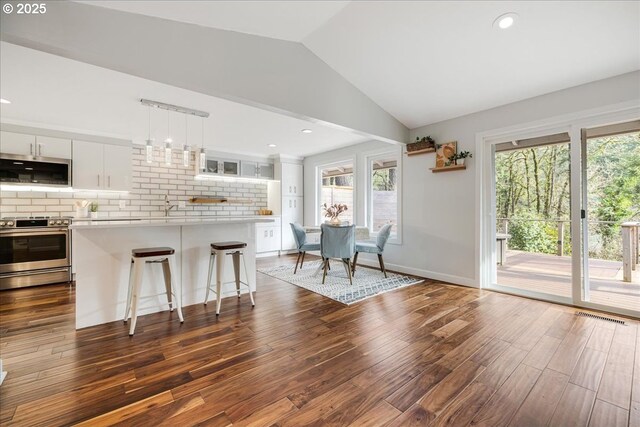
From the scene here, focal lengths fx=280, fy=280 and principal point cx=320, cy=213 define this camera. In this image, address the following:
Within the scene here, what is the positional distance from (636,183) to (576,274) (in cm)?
105

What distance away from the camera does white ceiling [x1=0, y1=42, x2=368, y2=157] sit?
2441 mm

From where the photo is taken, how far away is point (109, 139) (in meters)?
4.30

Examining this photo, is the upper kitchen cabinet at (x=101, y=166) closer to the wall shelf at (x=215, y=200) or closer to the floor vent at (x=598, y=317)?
the wall shelf at (x=215, y=200)

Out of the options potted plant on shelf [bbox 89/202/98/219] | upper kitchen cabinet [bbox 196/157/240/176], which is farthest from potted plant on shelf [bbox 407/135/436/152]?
potted plant on shelf [bbox 89/202/98/219]

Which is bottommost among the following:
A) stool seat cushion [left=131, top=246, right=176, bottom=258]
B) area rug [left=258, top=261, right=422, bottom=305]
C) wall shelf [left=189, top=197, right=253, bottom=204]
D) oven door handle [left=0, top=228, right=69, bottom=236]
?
area rug [left=258, top=261, right=422, bottom=305]

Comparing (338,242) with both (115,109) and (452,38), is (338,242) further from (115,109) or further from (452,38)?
(115,109)

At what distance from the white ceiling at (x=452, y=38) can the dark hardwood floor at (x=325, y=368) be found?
2418 millimetres

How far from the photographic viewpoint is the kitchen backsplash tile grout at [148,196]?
3922 mm

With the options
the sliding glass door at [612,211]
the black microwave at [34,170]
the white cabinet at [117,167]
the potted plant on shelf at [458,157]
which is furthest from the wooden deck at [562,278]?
the black microwave at [34,170]

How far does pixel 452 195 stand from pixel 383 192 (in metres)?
1.38

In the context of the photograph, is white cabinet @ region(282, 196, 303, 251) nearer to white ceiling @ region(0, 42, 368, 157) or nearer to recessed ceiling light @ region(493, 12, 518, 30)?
white ceiling @ region(0, 42, 368, 157)

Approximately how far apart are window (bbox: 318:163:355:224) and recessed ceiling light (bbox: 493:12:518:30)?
11.9 feet

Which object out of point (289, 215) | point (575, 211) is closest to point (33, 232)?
point (289, 215)

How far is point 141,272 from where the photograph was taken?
245 centimetres
